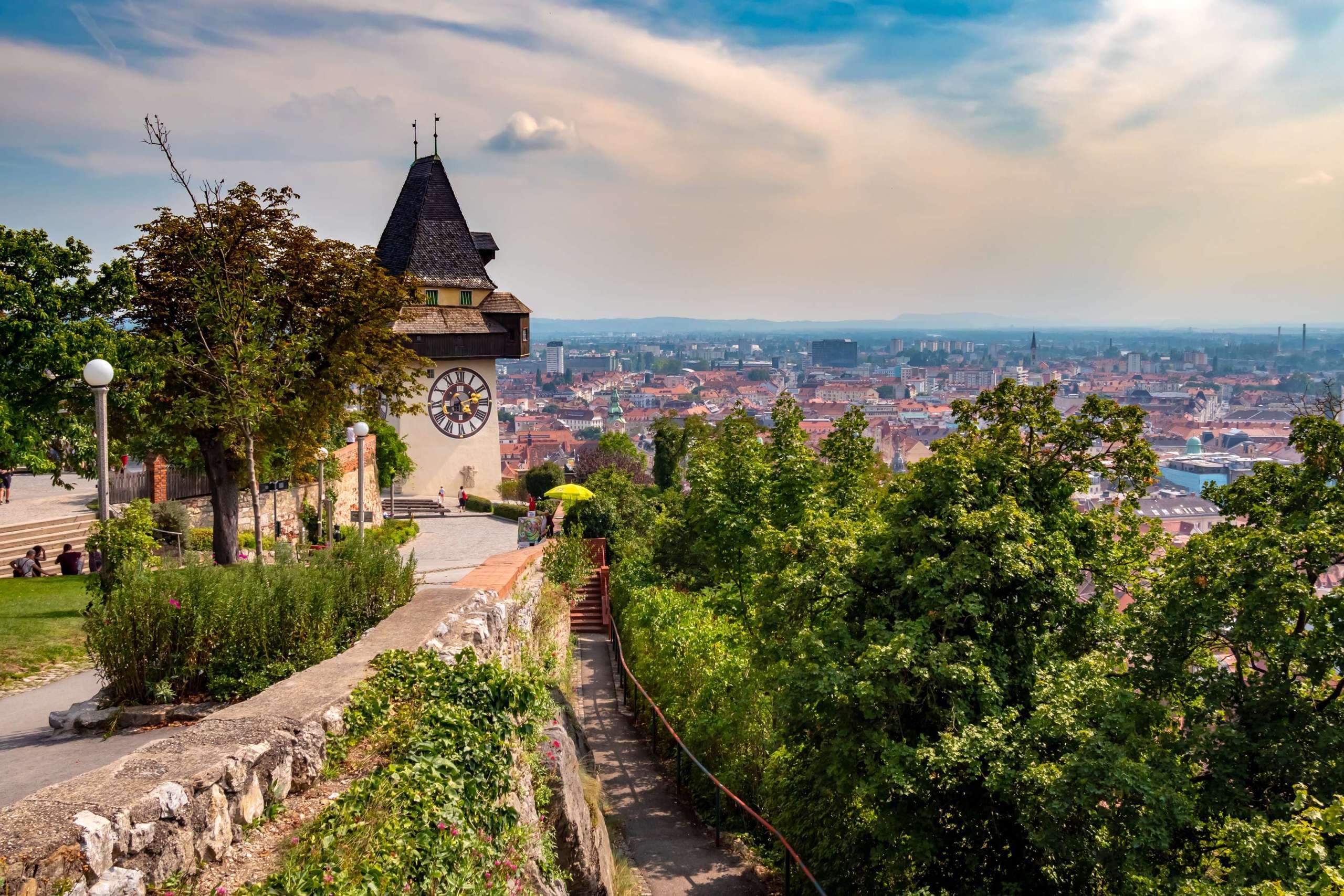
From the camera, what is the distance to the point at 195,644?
6.81 meters

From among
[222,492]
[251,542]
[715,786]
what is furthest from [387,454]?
[715,786]

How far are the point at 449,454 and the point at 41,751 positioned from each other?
32.8m

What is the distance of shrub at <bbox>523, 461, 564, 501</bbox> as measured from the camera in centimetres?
3828

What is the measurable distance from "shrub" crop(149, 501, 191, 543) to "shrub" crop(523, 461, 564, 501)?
1931 cm

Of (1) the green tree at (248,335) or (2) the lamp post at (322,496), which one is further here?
(2) the lamp post at (322,496)

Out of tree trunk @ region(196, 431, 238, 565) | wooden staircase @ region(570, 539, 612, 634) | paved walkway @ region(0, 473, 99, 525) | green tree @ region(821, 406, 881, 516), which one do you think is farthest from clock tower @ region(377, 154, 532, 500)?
green tree @ region(821, 406, 881, 516)

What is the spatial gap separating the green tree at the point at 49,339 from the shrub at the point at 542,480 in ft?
80.0

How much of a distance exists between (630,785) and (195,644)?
6048mm

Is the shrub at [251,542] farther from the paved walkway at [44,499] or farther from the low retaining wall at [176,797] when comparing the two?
the low retaining wall at [176,797]

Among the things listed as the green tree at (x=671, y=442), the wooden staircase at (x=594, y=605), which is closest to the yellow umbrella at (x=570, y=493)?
the wooden staircase at (x=594, y=605)

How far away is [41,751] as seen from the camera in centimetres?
638

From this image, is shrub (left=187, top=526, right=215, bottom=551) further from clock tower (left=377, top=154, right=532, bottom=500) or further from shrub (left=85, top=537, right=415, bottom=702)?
clock tower (left=377, top=154, right=532, bottom=500)

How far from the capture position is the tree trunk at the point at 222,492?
14.3 metres

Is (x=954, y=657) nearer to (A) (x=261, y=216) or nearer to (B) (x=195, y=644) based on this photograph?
(B) (x=195, y=644)
